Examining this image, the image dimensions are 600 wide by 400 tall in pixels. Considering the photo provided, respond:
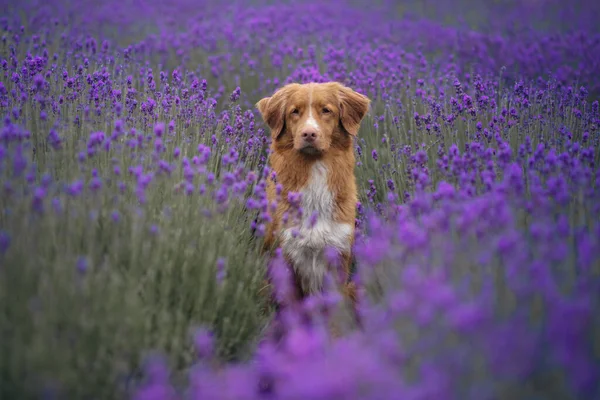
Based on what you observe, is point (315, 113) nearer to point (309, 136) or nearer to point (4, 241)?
point (309, 136)

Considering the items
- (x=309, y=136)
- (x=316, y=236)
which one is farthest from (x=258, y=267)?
(x=309, y=136)

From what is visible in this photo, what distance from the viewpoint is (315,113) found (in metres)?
3.71

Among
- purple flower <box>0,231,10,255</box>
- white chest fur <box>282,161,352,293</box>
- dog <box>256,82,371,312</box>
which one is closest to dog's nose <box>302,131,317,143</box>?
→ dog <box>256,82,371,312</box>

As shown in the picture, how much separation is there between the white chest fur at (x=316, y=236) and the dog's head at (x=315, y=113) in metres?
0.21

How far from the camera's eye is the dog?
3.52 metres

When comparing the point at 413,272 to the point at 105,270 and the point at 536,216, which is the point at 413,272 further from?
the point at 105,270

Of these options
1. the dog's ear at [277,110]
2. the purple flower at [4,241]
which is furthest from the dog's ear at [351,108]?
the purple flower at [4,241]

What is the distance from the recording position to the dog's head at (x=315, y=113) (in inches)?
143

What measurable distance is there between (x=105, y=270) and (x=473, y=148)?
2.13m

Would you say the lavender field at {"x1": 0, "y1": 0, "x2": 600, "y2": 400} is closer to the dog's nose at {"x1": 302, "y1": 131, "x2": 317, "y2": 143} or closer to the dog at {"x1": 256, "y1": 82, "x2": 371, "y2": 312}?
the dog at {"x1": 256, "y1": 82, "x2": 371, "y2": 312}

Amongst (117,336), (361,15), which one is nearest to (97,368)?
(117,336)

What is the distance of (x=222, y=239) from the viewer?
9.37 feet

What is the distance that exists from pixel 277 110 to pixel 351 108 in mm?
489

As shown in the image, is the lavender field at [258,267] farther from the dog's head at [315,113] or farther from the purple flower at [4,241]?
the dog's head at [315,113]
